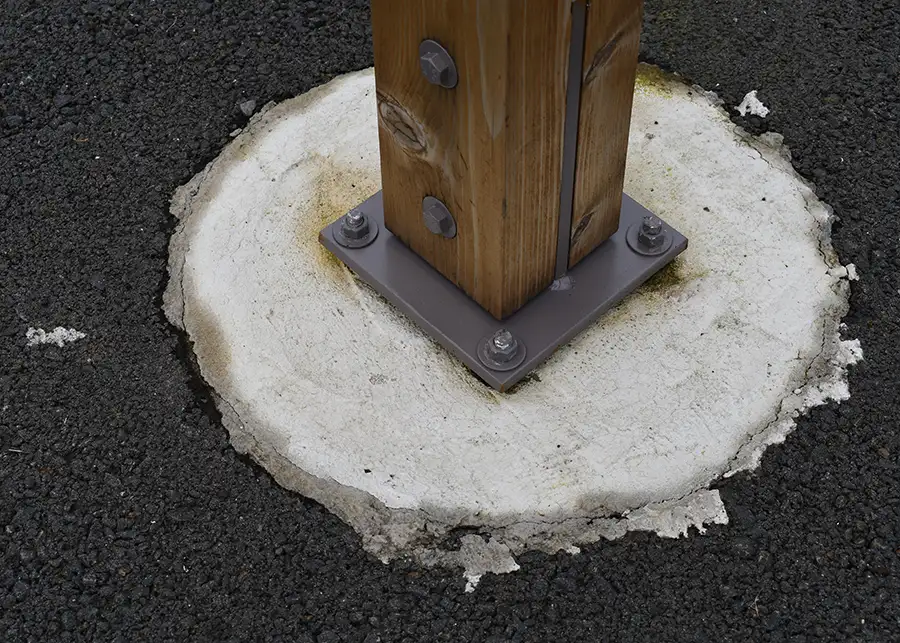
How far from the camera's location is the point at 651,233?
104 inches

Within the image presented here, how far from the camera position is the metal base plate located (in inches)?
98.9

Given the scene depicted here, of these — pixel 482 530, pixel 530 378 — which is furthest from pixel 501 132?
pixel 482 530

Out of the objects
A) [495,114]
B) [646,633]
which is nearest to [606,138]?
[495,114]

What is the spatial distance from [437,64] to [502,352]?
0.75 metres

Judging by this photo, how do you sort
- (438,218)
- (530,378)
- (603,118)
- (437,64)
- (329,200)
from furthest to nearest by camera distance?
1. (329,200)
2. (530,378)
3. (438,218)
4. (603,118)
5. (437,64)

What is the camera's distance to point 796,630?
220 cm

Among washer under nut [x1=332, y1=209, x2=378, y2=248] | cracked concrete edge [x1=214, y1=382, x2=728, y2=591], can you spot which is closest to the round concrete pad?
cracked concrete edge [x1=214, y1=382, x2=728, y2=591]

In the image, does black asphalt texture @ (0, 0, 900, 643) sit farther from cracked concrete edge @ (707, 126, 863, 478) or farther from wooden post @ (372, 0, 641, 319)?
wooden post @ (372, 0, 641, 319)

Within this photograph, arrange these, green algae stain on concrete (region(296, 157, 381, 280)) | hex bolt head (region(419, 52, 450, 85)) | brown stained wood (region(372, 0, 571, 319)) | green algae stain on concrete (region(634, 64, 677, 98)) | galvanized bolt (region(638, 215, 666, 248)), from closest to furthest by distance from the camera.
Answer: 1. brown stained wood (region(372, 0, 571, 319))
2. hex bolt head (region(419, 52, 450, 85))
3. galvanized bolt (region(638, 215, 666, 248))
4. green algae stain on concrete (region(296, 157, 381, 280))
5. green algae stain on concrete (region(634, 64, 677, 98))

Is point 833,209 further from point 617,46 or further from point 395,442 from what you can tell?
point 395,442

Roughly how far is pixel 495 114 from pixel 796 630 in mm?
1262

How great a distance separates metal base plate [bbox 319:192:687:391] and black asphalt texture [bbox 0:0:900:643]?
49cm

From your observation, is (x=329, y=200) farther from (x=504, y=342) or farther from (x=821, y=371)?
(x=821, y=371)

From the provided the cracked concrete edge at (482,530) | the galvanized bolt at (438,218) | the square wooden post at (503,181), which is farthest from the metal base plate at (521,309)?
the cracked concrete edge at (482,530)
